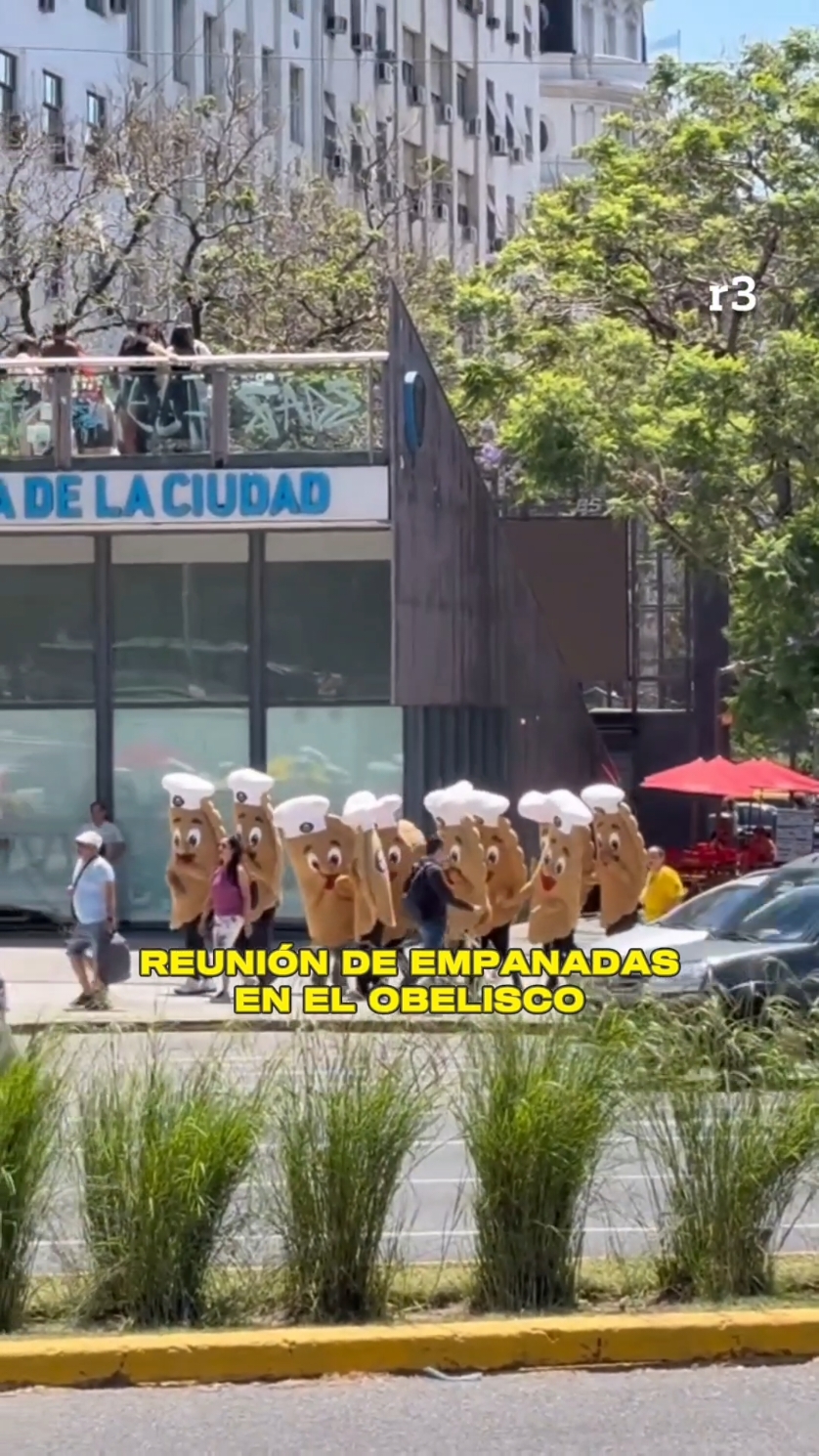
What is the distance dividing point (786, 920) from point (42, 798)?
1104cm

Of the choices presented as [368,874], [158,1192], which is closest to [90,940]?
[368,874]

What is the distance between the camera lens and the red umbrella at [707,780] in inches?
1223

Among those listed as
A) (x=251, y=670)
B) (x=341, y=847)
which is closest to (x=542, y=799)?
(x=341, y=847)

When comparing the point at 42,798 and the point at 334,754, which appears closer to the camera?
the point at 334,754

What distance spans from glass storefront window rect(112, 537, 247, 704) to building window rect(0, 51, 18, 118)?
69.4 feet

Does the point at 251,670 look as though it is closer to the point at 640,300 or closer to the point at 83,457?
the point at 83,457

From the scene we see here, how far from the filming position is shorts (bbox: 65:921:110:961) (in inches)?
776

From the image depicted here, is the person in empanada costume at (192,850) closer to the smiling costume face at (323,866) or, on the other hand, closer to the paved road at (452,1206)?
the smiling costume face at (323,866)

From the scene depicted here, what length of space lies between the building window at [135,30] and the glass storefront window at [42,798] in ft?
89.9

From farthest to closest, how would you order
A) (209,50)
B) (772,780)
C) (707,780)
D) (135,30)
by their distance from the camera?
1. (209,50)
2. (135,30)
3. (707,780)
4. (772,780)

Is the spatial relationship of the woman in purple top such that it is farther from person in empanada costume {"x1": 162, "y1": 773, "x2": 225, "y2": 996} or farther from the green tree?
the green tree

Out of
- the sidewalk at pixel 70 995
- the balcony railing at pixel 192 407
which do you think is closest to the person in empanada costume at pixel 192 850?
the sidewalk at pixel 70 995

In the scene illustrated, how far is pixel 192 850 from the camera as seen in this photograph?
21578 millimetres

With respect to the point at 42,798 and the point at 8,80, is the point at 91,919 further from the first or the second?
the point at 8,80
